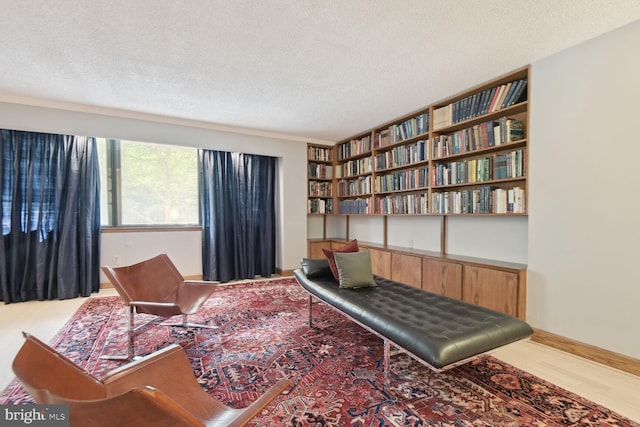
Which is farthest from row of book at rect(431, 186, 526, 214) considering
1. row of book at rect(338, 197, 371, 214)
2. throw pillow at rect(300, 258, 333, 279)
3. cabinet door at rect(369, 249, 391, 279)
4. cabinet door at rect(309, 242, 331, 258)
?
cabinet door at rect(309, 242, 331, 258)

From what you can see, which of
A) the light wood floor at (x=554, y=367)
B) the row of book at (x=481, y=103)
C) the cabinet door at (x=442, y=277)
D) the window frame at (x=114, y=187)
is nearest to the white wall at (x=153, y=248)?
the window frame at (x=114, y=187)

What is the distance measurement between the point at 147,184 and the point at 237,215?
1.41m

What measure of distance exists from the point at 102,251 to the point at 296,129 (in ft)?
11.0

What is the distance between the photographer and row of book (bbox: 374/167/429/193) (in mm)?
3781

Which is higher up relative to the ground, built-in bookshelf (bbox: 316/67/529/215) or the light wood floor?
built-in bookshelf (bbox: 316/67/529/215)

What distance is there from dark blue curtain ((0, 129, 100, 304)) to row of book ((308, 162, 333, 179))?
3.28 m

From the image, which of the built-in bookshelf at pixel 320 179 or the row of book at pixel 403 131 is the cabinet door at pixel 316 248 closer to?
the built-in bookshelf at pixel 320 179

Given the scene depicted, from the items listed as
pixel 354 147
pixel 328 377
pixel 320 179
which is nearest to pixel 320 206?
pixel 320 179

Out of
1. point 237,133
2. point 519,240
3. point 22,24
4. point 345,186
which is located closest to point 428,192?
point 519,240

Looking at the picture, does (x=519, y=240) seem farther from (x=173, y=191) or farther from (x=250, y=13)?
(x=173, y=191)

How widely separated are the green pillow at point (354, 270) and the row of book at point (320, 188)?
9.13 feet

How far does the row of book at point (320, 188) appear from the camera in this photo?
5461mm

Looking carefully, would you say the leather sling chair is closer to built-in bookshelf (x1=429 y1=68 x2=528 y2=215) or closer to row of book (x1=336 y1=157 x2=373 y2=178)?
built-in bookshelf (x1=429 y1=68 x2=528 y2=215)

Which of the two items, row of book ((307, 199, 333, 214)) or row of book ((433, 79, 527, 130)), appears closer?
row of book ((433, 79, 527, 130))
